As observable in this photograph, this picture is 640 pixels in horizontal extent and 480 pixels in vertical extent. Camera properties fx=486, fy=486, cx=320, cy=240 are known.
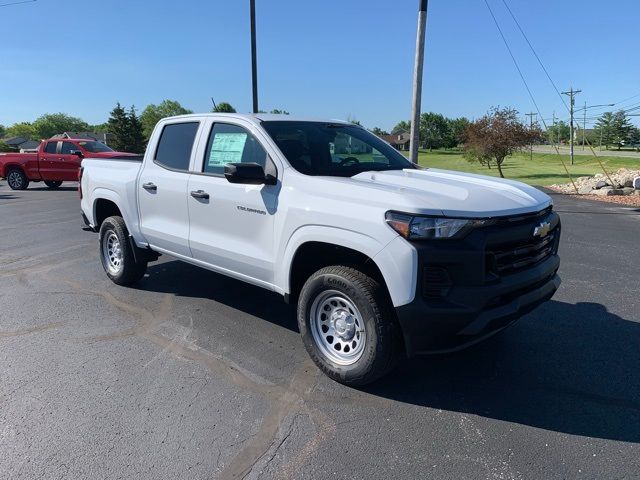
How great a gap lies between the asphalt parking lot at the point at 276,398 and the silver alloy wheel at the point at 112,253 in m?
0.52

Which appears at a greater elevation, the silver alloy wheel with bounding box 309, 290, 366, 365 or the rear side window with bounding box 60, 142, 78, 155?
the rear side window with bounding box 60, 142, 78, 155

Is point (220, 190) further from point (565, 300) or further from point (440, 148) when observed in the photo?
point (440, 148)

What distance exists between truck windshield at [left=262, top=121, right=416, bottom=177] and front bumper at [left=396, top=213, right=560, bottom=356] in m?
1.38

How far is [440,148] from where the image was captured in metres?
115

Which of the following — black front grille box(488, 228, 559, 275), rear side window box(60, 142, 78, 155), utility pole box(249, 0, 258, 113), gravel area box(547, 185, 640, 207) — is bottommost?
gravel area box(547, 185, 640, 207)

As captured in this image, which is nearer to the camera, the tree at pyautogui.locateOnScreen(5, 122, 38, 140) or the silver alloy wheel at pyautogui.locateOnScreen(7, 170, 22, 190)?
the silver alloy wheel at pyautogui.locateOnScreen(7, 170, 22, 190)

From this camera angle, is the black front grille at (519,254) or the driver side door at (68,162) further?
the driver side door at (68,162)

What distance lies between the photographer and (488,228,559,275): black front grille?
3.09 m

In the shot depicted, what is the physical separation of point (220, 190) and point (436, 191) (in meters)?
1.88

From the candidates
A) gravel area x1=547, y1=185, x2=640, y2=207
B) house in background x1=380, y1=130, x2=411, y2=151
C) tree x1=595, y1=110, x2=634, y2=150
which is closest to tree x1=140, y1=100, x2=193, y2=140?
house in background x1=380, y1=130, x2=411, y2=151

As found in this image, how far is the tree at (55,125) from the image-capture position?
513 feet

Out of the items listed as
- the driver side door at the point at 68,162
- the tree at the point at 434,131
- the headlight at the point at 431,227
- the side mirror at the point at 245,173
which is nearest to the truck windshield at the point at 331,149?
the side mirror at the point at 245,173

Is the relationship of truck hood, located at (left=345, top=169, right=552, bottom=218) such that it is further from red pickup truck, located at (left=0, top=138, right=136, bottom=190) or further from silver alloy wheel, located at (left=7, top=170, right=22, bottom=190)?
silver alloy wheel, located at (left=7, top=170, right=22, bottom=190)

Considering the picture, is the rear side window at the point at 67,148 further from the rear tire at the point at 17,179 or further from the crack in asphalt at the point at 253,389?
the crack in asphalt at the point at 253,389
